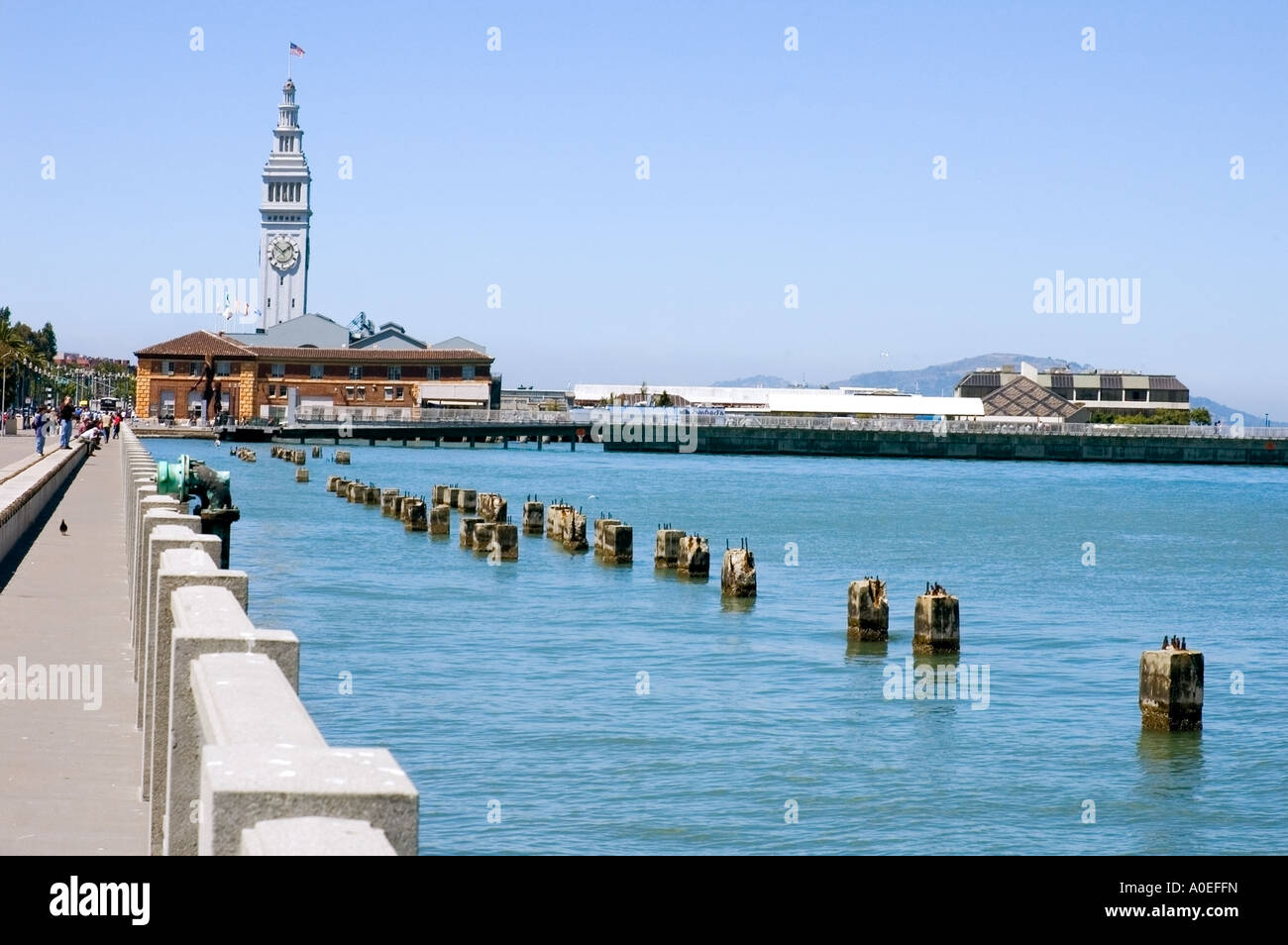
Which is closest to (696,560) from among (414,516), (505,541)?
(505,541)

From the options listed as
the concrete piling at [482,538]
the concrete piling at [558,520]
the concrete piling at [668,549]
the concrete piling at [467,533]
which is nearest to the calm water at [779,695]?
the concrete piling at [467,533]

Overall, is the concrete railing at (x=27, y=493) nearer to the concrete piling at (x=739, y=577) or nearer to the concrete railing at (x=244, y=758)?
the concrete piling at (x=739, y=577)

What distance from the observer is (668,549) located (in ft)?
142

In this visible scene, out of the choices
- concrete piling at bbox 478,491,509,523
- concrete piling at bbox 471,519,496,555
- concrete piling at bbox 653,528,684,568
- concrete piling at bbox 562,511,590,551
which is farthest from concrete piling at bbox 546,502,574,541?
concrete piling at bbox 653,528,684,568

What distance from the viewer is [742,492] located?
98.1 meters

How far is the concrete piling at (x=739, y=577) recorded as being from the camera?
36.8m

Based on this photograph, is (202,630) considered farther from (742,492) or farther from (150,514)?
(742,492)

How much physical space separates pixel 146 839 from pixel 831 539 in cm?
5062

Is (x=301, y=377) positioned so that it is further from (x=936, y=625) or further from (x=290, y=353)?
(x=936, y=625)

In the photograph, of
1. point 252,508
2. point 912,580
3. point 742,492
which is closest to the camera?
point 912,580

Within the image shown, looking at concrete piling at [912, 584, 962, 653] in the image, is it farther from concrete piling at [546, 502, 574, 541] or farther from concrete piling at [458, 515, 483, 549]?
concrete piling at [546, 502, 574, 541]

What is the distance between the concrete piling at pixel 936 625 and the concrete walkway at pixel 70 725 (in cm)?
1323

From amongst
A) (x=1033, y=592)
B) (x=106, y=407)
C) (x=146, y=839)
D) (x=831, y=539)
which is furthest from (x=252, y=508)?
(x=106, y=407)

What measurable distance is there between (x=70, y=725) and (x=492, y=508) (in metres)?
41.9
